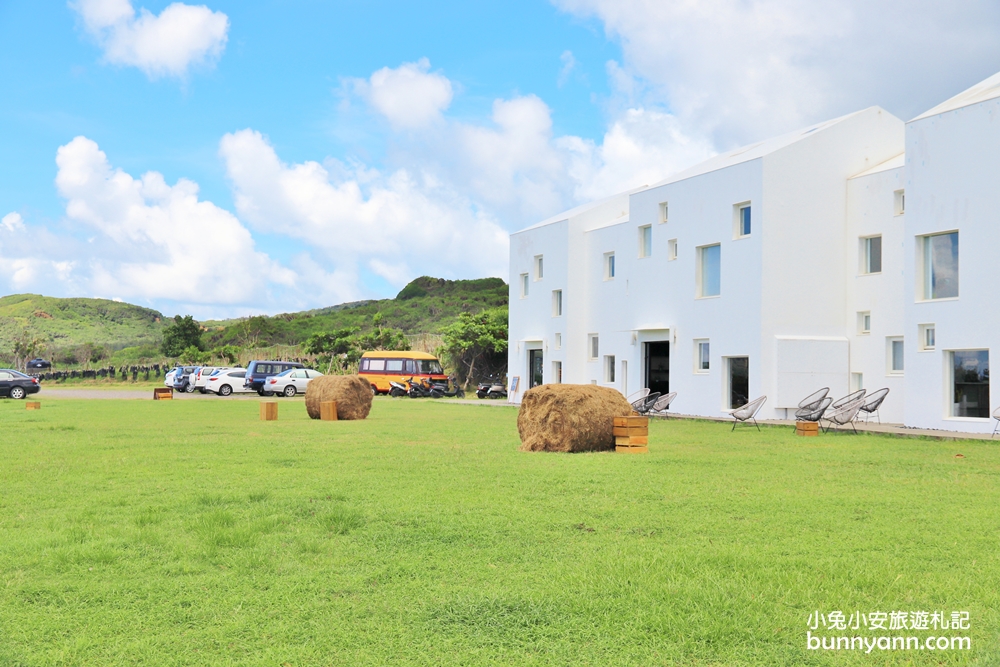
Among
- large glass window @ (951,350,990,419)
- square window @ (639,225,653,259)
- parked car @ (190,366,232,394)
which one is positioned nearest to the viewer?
large glass window @ (951,350,990,419)

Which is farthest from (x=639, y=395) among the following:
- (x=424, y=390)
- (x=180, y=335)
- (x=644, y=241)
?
(x=180, y=335)

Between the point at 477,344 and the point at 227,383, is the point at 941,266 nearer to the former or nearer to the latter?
the point at 477,344

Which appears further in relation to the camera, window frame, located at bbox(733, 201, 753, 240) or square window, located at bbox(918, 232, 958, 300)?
window frame, located at bbox(733, 201, 753, 240)

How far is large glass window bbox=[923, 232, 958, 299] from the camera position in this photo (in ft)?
67.5

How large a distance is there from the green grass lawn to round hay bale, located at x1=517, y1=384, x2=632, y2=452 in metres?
1.85

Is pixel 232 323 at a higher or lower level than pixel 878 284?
higher

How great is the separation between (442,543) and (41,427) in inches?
537

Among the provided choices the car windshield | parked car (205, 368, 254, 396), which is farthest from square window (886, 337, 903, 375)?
parked car (205, 368, 254, 396)

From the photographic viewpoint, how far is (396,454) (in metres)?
12.8

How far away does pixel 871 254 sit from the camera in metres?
24.8

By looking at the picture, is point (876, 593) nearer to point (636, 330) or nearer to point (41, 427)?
point (41, 427)

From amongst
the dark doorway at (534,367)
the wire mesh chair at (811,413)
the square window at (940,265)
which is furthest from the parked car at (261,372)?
the square window at (940,265)

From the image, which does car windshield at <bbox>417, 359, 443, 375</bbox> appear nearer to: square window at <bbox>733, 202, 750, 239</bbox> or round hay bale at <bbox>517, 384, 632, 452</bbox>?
square window at <bbox>733, 202, 750, 239</bbox>

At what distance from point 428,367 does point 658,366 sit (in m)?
15.1
